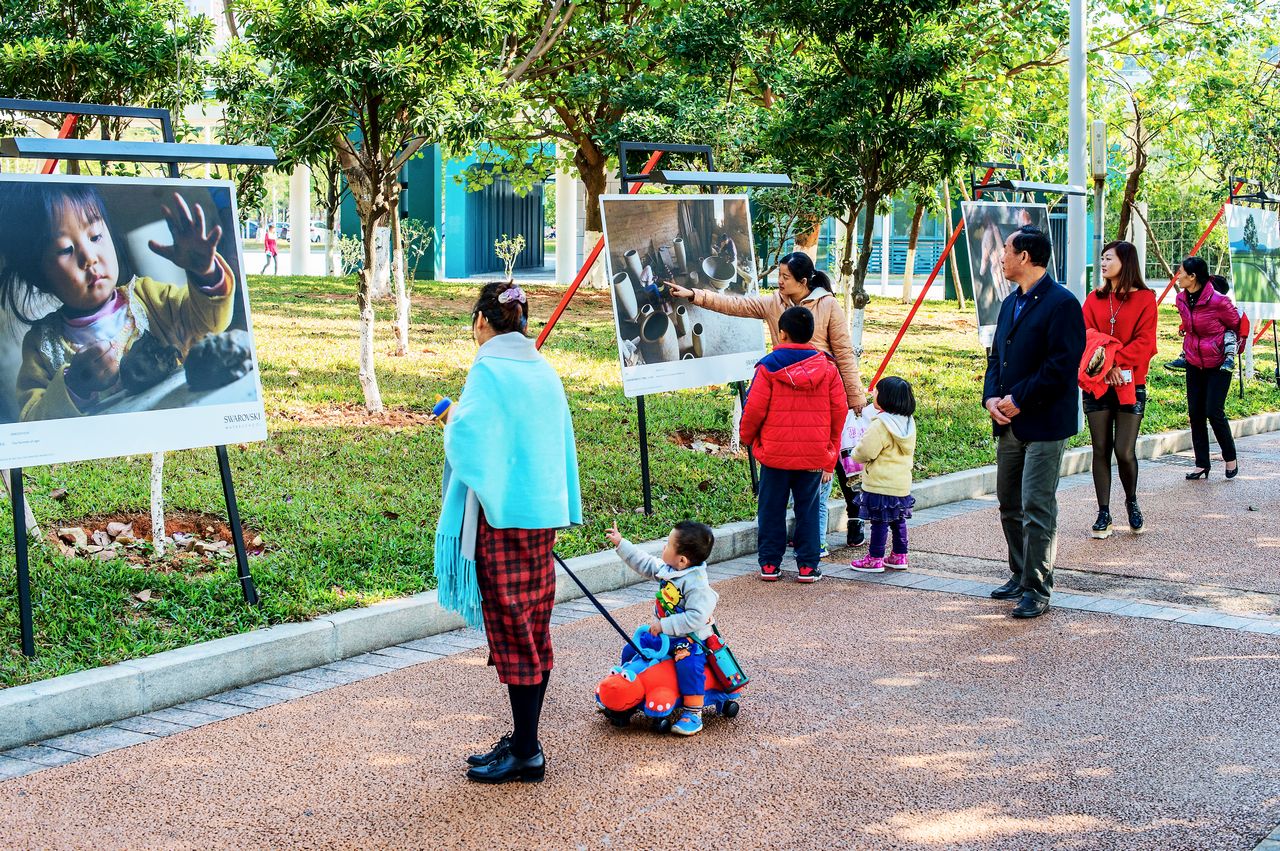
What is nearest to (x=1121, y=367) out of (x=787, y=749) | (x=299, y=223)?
(x=787, y=749)

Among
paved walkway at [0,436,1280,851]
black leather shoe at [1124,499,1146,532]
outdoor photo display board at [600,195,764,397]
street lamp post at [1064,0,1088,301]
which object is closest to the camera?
paved walkway at [0,436,1280,851]

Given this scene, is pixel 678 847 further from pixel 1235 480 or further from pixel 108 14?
pixel 1235 480

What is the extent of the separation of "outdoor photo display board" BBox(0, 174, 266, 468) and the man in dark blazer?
3923mm

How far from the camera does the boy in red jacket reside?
295 inches

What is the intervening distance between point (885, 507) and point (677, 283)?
220 centimetres

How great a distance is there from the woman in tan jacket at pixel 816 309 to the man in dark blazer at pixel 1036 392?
1114 millimetres

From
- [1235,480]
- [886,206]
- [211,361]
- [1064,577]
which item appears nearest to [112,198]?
[211,361]

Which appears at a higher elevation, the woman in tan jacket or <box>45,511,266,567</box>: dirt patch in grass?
the woman in tan jacket

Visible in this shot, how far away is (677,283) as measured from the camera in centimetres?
913

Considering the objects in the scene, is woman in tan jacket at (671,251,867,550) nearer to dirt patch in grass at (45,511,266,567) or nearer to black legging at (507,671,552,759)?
dirt patch in grass at (45,511,266,567)

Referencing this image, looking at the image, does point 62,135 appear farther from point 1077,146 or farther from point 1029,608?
point 1077,146

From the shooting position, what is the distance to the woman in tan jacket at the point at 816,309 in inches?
311

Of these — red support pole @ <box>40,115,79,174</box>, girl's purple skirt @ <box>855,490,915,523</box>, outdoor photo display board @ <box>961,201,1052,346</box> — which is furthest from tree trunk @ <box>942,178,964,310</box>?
red support pole @ <box>40,115,79,174</box>

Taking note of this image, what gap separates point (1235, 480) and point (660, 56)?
32.8 ft
